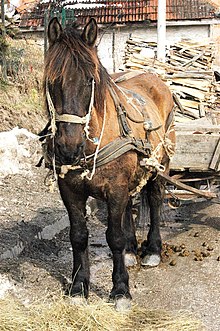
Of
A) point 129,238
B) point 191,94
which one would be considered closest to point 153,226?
point 129,238

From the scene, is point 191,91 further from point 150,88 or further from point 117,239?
point 117,239

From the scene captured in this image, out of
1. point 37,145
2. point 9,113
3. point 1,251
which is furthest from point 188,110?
point 1,251

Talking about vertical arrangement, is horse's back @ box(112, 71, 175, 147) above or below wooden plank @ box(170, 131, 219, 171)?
above

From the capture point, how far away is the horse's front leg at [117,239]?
490 centimetres

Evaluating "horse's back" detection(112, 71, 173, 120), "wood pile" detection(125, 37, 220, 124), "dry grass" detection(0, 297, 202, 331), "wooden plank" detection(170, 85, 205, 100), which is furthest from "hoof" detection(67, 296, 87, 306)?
"wooden plank" detection(170, 85, 205, 100)

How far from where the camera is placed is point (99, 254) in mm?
6676

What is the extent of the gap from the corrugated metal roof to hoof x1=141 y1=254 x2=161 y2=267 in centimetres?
1760

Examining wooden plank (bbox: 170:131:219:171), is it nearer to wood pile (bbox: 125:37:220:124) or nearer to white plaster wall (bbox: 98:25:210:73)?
wood pile (bbox: 125:37:220:124)

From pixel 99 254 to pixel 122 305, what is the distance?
178 centimetres

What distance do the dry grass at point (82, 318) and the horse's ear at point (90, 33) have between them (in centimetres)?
203

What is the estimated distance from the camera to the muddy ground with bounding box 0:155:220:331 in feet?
17.6

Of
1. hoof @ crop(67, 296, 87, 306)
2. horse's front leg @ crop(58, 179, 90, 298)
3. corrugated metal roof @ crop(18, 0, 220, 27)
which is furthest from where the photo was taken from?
corrugated metal roof @ crop(18, 0, 220, 27)

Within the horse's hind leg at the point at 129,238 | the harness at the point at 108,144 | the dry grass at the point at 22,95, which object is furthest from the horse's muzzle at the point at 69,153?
the dry grass at the point at 22,95

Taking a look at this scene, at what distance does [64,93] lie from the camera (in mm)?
4312
